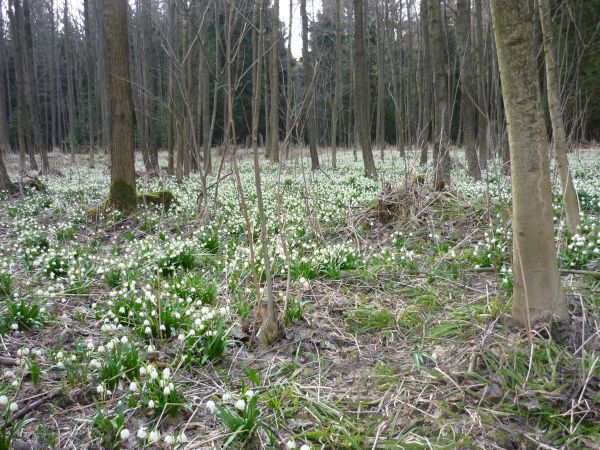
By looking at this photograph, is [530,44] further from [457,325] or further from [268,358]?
[268,358]

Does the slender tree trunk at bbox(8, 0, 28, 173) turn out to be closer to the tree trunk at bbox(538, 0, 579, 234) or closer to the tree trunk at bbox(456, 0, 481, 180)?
the tree trunk at bbox(456, 0, 481, 180)

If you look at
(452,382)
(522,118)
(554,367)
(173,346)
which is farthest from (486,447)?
(173,346)

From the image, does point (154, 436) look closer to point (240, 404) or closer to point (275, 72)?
point (240, 404)

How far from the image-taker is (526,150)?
301cm

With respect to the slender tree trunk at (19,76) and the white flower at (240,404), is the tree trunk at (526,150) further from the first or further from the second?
the slender tree trunk at (19,76)

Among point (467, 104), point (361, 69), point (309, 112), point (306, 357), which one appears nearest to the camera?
point (306, 357)

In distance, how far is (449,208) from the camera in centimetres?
728

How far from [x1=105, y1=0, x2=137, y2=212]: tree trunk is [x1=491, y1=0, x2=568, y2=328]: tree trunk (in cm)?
758

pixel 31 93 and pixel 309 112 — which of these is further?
pixel 31 93

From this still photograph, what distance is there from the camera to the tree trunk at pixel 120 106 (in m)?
8.98

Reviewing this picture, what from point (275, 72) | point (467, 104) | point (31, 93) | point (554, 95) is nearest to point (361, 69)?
point (275, 72)

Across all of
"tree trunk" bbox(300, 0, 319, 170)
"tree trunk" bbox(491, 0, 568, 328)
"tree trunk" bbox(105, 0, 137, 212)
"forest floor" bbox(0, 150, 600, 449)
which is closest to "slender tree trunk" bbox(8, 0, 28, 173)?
"tree trunk" bbox(105, 0, 137, 212)

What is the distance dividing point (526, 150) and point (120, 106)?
809cm

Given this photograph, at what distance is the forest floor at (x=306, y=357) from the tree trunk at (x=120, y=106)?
3.37 metres
